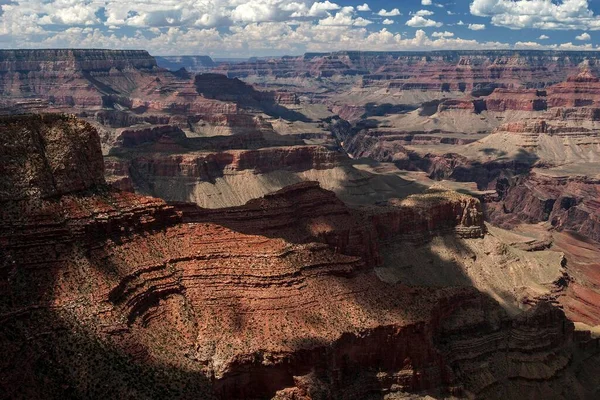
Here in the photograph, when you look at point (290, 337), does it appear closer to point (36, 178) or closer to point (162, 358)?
point (162, 358)

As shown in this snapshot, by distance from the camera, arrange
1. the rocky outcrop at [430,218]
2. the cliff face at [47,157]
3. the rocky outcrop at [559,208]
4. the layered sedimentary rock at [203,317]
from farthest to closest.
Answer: the rocky outcrop at [559,208] → the rocky outcrop at [430,218] → the cliff face at [47,157] → the layered sedimentary rock at [203,317]

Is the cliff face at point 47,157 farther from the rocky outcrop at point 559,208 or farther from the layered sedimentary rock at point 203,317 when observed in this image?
the rocky outcrop at point 559,208

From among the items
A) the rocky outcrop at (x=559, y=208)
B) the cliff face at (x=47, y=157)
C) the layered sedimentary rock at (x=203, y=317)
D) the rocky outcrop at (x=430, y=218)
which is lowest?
the rocky outcrop at (x=559, y=208)

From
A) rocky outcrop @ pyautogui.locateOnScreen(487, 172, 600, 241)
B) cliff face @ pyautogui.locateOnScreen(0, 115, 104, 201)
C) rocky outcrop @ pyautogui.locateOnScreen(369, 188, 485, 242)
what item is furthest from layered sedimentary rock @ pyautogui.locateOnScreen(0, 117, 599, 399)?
rocky outcrop @ pyautogui.locateOnScreen(487, 172, 600, 241)

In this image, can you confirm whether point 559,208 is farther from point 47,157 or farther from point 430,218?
point 47,157

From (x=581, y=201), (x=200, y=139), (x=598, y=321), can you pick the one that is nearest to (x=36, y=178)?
(x=598, y=321)

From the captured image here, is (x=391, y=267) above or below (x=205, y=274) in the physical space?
below

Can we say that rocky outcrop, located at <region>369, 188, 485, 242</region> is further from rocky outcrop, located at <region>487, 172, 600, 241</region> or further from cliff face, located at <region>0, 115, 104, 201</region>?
rocky outcrop, located at <region>487, 172, 600, 241</region>

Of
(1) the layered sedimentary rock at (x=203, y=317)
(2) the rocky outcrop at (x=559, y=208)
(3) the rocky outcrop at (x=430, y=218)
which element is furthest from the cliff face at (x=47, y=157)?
(2) the rocky outcrop at (x=559, y=208)
